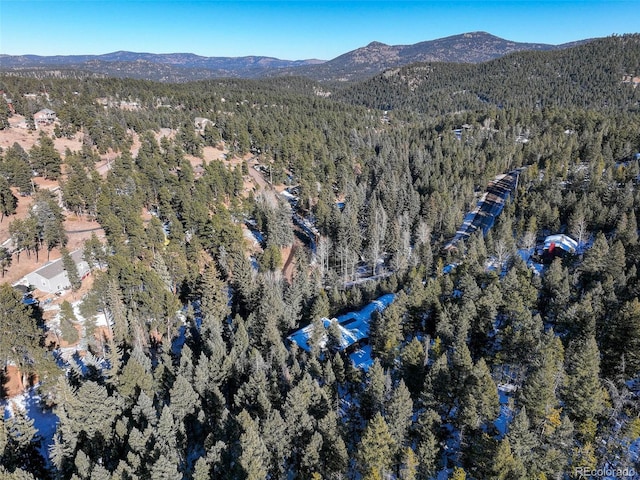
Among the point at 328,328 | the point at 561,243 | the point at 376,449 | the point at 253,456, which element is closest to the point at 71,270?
the point at 328,328

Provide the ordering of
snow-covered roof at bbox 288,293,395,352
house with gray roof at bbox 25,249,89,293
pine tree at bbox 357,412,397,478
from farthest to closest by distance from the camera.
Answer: house with gray roof at bbox 25,249,89,293 → snow-covered roof at bbox 288,293,395,352 → pine tree at bbox 357,412,397,478

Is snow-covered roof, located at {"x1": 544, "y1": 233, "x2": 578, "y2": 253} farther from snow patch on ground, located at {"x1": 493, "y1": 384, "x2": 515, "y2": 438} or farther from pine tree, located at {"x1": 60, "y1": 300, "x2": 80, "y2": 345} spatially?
pine tree, located at {"x1": 60, "y1": 300, "x2": 80, "y2": 345}

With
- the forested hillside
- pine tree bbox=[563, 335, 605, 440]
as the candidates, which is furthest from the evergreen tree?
pine tree bbox=[563, 335, 605, 440]

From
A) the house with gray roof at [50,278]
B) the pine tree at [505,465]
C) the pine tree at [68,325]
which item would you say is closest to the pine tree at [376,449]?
the pine tree at [505,465]

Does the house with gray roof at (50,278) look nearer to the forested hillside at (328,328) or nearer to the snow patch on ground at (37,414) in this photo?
the forested hillside at (328,328)

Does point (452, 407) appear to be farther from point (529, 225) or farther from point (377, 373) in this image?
point (529, 225)
